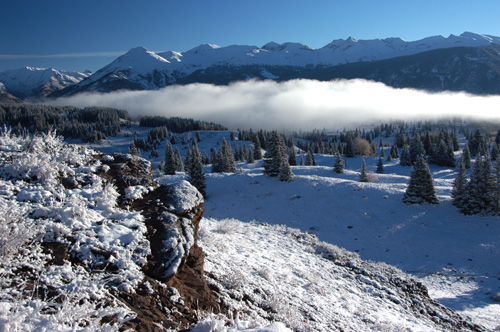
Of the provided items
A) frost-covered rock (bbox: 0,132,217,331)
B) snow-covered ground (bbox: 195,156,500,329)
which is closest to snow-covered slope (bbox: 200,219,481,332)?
frost-covered rock (bbox: 0,132,217,331)

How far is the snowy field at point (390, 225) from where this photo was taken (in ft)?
52.9

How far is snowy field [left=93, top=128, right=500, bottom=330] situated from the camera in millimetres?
16109

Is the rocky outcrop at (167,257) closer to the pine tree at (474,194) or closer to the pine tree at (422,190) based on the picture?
the pine tree at (422,190)

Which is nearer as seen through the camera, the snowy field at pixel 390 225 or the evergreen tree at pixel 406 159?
the snowy field at pixel 390 225

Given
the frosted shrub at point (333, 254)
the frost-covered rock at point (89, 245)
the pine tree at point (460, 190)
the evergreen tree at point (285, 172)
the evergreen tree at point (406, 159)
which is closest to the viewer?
the frost-covered rock at point (89, 245)

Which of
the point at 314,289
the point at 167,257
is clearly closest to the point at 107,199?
the point at 167,257

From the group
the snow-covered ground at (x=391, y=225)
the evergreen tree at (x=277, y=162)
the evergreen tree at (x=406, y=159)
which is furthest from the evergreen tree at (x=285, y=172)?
the evergreen tree at (x=406, y=159)

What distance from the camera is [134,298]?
522cm

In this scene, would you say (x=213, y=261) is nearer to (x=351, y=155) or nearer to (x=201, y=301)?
(x=201, y=301)

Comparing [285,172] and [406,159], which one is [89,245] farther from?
[406,159]

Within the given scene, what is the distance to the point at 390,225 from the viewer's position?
26.1 metres

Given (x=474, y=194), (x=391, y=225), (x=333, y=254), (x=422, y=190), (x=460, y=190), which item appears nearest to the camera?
(x=333, y=254)

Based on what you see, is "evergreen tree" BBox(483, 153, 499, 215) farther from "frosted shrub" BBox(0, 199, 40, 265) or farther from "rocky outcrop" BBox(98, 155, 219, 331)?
"frosted shrub" BBox(0, 199, 40, 265)

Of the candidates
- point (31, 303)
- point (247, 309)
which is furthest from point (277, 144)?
point (31, 303)
